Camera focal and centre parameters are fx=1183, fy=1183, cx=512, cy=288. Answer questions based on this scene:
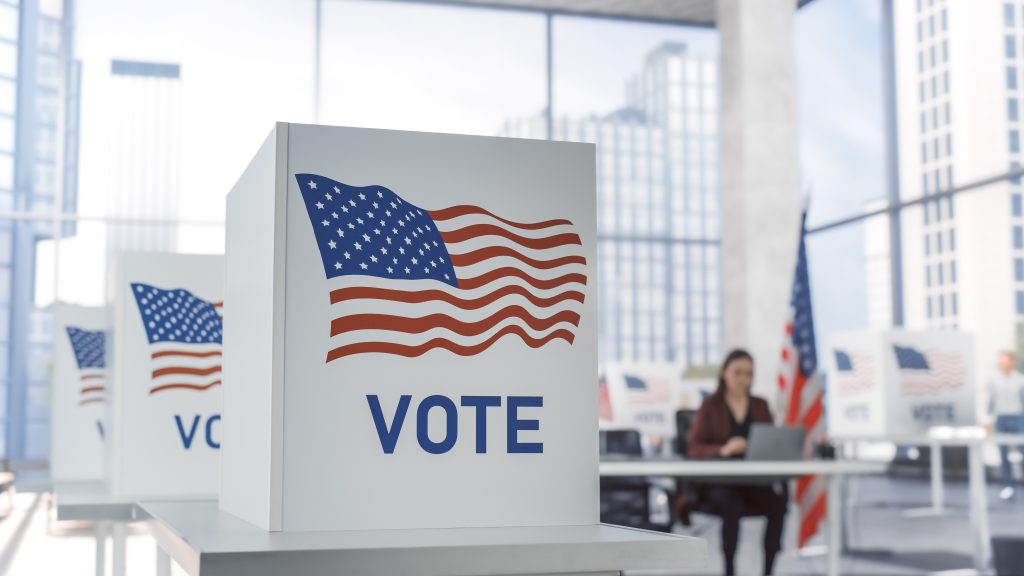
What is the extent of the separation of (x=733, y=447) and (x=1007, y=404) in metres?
5.81

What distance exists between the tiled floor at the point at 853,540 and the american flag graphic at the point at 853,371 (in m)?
0.74

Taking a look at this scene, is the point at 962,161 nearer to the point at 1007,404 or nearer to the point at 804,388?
the point at 1007,404

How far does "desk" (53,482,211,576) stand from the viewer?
7.17ft

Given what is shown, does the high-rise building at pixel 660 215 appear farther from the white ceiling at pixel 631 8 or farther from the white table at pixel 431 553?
the white table at pixel 431 553

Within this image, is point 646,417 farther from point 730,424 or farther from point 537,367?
point 537,367

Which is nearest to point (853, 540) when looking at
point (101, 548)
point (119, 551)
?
point (101, 548)

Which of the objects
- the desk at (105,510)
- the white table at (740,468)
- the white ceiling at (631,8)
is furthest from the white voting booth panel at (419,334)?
the white ceiling at (631,8)

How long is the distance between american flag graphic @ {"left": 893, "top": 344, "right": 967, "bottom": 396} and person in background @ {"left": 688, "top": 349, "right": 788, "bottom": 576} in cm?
253

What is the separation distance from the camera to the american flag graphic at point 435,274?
1.43 m

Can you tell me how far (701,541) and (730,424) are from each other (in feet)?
15.8

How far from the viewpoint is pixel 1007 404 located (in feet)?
34.3

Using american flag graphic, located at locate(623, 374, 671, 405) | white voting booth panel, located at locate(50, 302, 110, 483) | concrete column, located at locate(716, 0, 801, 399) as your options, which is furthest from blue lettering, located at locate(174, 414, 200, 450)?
concrete column, located at locate(716, 0, 801, 399)

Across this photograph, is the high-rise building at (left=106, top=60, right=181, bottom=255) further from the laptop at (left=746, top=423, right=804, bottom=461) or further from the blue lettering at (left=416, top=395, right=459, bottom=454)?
the blue lettering at (left=416, top=395, right=459, bottom=454)

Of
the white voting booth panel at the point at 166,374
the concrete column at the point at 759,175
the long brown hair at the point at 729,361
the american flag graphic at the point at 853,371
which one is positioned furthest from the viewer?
the concrete column at the point at 759,175
